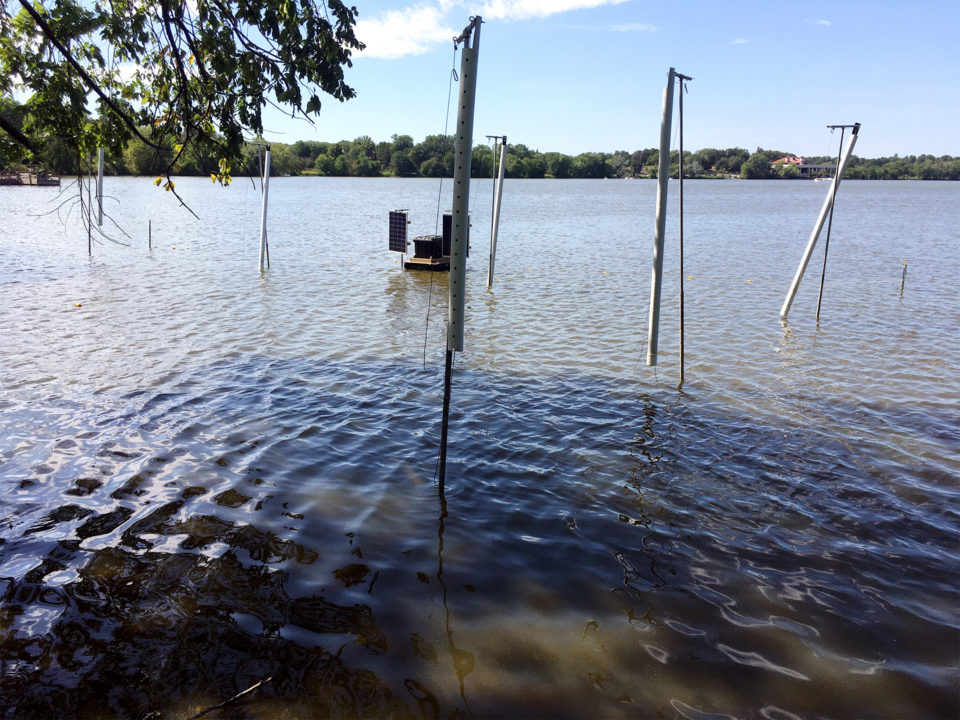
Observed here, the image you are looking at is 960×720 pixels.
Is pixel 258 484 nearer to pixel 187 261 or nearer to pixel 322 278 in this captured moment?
pixel 322 278

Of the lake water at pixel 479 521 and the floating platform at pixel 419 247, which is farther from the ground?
the floating platform at pixel 419 247

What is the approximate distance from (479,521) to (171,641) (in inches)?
116

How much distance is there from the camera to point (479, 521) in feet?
21.7

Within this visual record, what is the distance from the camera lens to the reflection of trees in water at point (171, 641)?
13.6 ft

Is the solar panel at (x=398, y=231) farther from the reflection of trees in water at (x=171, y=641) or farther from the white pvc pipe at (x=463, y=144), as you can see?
the reflection of trees in water at (x=171, y=641)

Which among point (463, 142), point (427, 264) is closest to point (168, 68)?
point (463, 142)

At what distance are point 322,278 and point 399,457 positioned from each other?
16469 mm

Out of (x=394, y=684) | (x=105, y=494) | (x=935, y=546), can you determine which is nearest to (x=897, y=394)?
(x=935, y=546)

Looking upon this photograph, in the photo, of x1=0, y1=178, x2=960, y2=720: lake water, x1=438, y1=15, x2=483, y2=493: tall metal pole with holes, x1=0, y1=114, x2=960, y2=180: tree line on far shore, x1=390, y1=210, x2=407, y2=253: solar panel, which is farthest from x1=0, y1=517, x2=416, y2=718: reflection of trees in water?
x1=0, y1=114, x2=960, y2=180: tree line on far shore

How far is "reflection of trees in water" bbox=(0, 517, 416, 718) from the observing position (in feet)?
13.6

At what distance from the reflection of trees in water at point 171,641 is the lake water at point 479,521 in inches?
0.8

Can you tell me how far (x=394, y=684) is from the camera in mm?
4344

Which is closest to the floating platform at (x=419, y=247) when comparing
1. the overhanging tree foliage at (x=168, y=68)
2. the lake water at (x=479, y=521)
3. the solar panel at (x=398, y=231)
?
the solar panel at (x=398, y=231)

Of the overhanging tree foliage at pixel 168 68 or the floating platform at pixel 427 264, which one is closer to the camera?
the overhanging tree foliage at pixel 168 68
